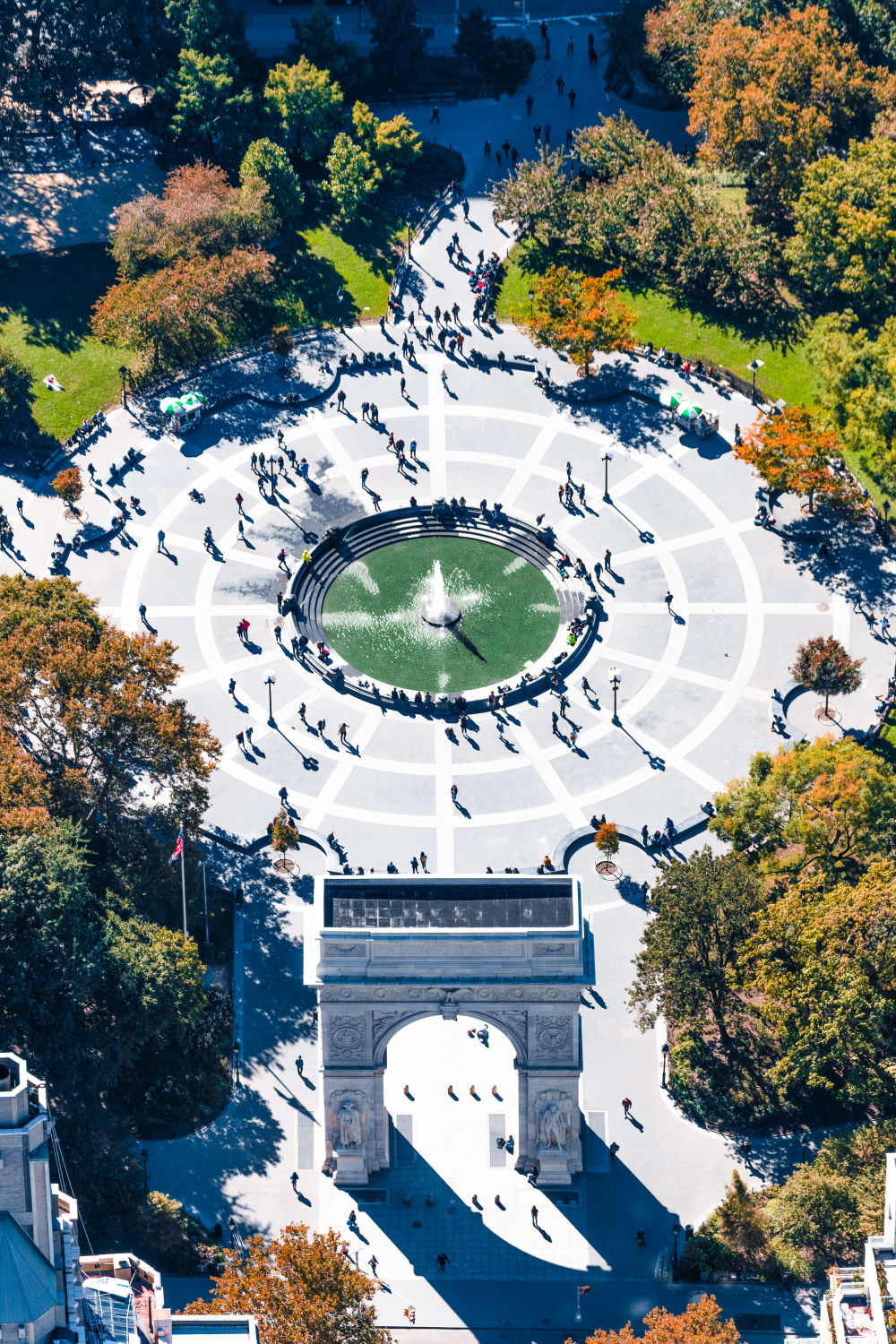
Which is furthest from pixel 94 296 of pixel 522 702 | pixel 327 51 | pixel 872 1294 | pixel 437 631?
pixel 872 1294

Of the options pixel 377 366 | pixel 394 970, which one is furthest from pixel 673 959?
pixel 377 366

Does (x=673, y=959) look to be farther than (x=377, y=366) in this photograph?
No

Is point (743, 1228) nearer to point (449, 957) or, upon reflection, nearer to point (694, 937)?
point (694, 937)

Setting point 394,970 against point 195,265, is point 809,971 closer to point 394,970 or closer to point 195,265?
point 394,970

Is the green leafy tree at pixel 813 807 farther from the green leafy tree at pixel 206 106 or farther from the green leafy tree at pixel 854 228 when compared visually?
the green leafy tree at pixel 206 106

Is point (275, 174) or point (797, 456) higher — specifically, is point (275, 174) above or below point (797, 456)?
above

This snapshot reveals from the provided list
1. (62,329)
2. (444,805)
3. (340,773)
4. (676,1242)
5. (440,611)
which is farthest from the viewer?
(62,329)
